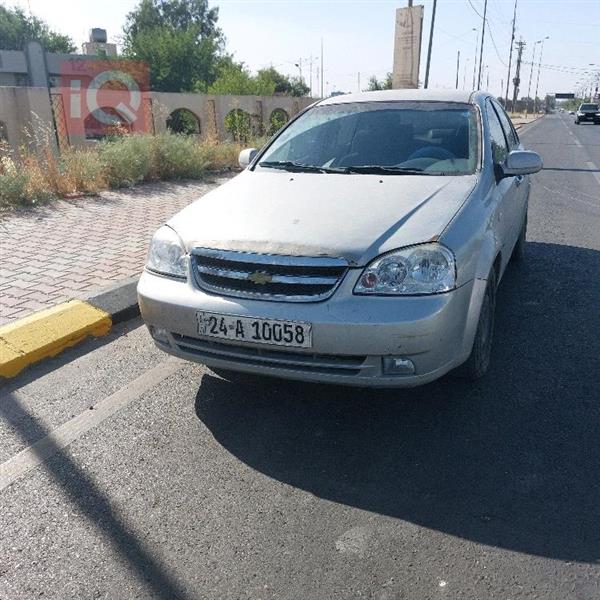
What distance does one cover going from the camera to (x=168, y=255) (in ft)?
10.5

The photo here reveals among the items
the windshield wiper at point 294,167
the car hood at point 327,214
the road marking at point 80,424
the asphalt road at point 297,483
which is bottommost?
the road marking at point 80,424

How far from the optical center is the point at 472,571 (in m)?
2.11

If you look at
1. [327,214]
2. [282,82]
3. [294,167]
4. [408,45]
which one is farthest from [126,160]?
[282,82]

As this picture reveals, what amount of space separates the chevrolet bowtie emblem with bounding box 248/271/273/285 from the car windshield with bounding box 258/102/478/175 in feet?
4.53

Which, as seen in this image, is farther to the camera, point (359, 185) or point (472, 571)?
point (359, 185)

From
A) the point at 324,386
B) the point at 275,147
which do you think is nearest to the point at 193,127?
the point at 275,147

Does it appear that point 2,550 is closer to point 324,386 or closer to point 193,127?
point 324,386

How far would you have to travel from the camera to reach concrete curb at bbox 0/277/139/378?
148 inches

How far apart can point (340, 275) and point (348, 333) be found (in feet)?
0.93

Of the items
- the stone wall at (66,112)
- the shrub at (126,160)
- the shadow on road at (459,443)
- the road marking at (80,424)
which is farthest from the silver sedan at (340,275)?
the stone wall at (66,112)

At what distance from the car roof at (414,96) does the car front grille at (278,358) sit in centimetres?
250

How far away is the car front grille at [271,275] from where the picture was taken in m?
2.74

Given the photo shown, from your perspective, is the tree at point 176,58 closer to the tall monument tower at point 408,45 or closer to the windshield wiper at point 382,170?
the tall monument tower at point 408,45

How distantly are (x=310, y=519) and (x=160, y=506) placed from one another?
65 cm
